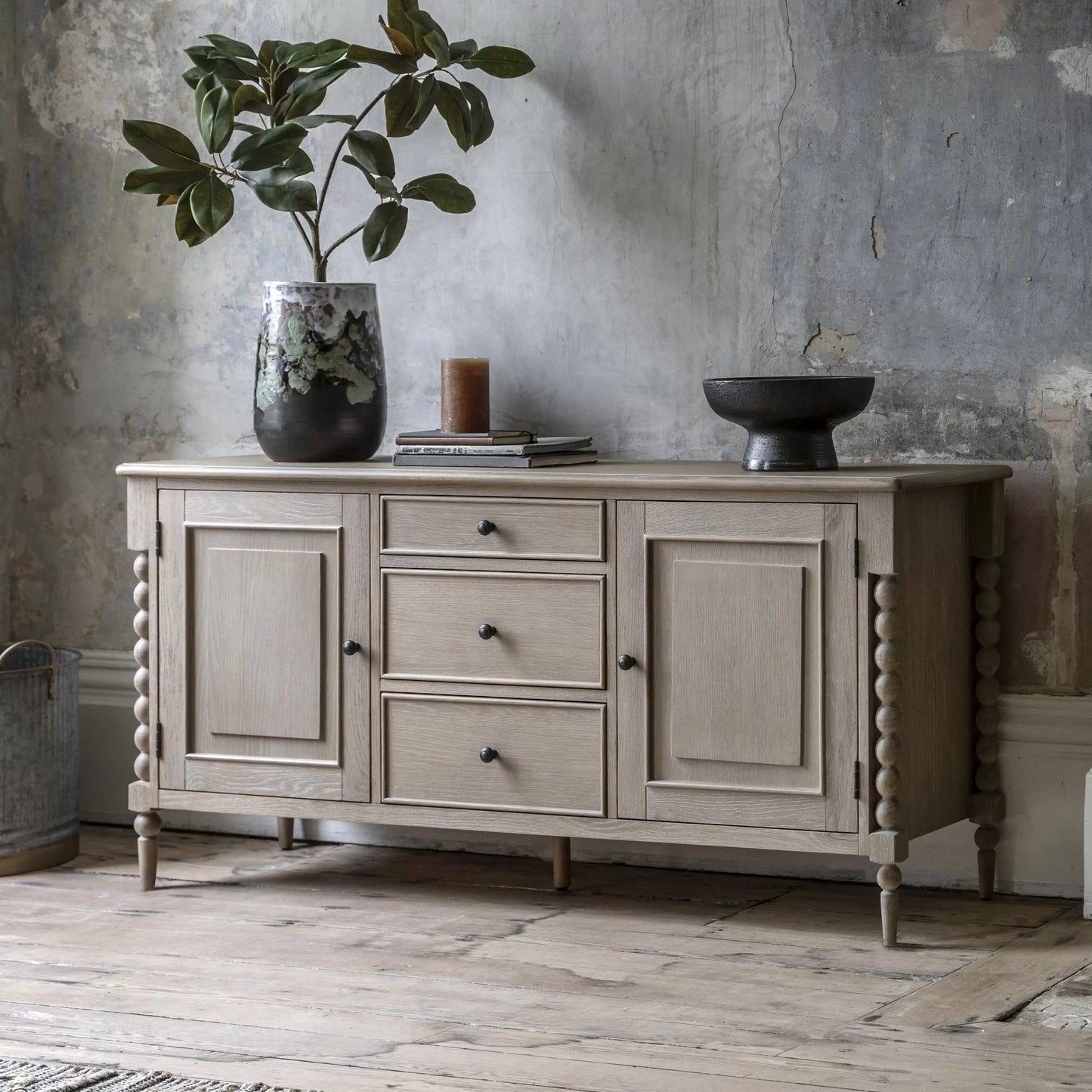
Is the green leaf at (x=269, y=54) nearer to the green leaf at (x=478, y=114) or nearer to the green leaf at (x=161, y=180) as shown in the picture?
the green leaf at (x=161, y=180)

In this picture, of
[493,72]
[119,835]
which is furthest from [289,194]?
[119,835]

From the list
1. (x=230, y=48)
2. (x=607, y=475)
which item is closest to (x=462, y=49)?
(x=230, y=48)

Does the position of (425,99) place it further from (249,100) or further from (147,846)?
(147,846)

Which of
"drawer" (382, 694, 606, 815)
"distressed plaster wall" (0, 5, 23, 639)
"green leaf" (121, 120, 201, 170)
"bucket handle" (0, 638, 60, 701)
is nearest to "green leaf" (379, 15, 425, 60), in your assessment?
"green leaf" (121, 120, 201, 170)

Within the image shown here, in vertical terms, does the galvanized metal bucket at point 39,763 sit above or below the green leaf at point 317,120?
below

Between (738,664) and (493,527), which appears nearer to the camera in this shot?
(738,664)

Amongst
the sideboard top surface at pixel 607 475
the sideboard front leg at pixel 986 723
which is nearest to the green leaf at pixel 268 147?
the sideboard top surface at pixel 607 475

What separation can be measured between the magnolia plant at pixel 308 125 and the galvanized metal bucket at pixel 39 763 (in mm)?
999

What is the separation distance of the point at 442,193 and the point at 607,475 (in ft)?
2.68

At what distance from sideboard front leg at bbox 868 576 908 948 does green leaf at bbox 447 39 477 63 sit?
1391 millimetres

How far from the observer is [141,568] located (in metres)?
3.44

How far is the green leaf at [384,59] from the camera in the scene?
11.5 ft

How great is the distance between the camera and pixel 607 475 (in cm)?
309

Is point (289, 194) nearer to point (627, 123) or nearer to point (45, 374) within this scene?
point (627, 123)
